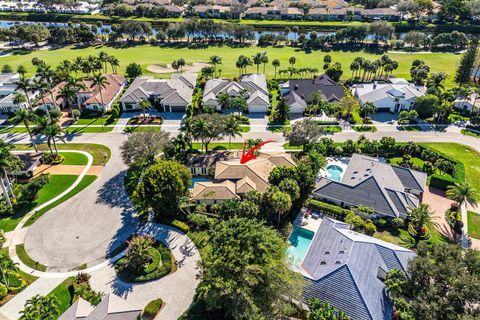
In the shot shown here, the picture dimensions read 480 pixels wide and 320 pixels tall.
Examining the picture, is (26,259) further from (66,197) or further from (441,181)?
(441,181)

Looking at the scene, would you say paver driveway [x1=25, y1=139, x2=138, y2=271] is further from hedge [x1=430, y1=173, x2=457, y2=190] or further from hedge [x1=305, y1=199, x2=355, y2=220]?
hedge [x1=430, y1=173, x2=457, y2=190]

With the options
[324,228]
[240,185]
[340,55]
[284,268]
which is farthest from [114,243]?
[340,55]

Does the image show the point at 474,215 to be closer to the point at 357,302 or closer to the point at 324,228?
the point at 324,228

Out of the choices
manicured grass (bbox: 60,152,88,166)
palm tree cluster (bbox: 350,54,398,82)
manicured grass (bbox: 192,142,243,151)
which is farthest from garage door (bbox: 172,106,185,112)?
palm tree cluster (bbox: 350,54,398,82)

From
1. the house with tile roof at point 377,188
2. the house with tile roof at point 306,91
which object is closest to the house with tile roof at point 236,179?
the house with tile roof at point 377,188

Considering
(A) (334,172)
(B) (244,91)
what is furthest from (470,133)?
(B) (244,91)
